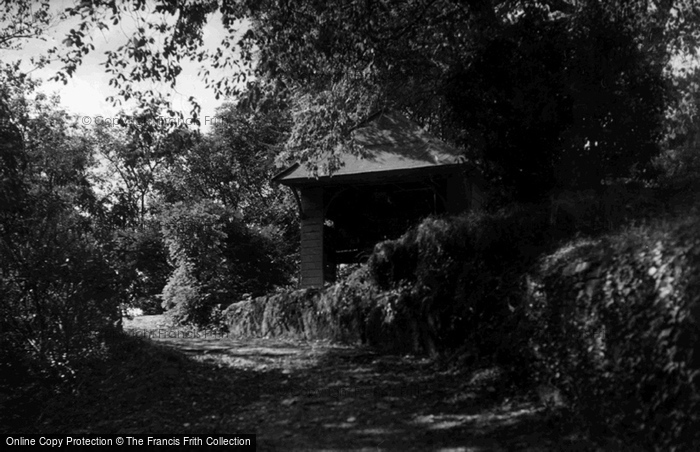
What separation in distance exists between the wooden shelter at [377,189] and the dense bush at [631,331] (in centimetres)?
686

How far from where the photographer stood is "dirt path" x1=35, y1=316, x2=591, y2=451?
6.16 meters

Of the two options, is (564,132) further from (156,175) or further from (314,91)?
(156,175)

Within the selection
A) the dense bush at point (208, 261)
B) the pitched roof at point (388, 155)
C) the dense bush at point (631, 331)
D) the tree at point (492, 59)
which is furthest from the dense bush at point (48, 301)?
the dense bush at point (208, 261)

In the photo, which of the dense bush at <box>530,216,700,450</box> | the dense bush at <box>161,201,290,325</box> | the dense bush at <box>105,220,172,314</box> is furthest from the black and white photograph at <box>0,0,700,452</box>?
the dense bush at <box>105,220,172,314</box>

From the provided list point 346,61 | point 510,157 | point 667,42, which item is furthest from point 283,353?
point 667,42

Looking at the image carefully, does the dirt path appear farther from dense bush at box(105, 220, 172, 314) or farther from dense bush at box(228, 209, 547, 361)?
dense bush at box(105, 220, 172, 314)

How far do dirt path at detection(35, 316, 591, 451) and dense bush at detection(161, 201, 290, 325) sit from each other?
9136 millimetres

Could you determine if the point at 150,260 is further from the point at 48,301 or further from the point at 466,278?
the point at 466,278

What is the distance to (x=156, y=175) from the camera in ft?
143

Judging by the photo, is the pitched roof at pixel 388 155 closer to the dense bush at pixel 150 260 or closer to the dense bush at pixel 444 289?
the dense bush at pixel 444 289

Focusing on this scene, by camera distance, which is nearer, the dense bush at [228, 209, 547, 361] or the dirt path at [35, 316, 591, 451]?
the dirt path at [35, 316, 591, 451]

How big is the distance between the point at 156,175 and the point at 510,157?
3672 cm

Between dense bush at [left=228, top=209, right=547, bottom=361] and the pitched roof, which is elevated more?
the pitched roof

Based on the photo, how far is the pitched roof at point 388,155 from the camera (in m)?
15.5
